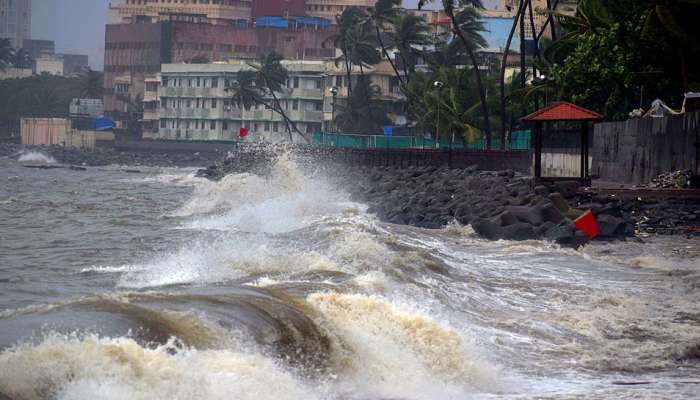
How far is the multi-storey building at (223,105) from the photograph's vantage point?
10944 centimetres

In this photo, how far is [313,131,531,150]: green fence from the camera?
55062 millimetres

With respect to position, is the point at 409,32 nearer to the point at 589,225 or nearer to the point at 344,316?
the point at 589,225

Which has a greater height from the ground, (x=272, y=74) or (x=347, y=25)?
(x=347, y=25)

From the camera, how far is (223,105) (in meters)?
117

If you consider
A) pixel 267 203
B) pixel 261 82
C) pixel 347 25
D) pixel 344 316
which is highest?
pixel 347 25

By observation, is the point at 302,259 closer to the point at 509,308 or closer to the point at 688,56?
the point at 509,308

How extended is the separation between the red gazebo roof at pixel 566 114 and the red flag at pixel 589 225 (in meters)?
6.75

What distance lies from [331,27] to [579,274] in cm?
13063

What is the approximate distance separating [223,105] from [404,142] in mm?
53251

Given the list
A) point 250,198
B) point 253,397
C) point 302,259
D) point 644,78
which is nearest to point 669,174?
point 644,78

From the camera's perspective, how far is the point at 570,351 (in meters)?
13.0

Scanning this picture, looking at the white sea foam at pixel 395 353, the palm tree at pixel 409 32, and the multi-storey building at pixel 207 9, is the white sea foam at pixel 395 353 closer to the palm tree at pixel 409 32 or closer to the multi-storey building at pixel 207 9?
the palm tree at pixel 409 32

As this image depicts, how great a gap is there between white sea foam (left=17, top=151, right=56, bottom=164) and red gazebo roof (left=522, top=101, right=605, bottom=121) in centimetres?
8024

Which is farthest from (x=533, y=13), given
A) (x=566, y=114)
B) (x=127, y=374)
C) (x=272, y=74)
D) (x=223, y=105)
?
(x=127, y=374)
